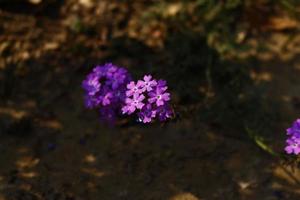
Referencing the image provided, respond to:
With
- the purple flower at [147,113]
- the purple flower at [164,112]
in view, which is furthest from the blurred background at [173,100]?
the purple flower at [147,113]

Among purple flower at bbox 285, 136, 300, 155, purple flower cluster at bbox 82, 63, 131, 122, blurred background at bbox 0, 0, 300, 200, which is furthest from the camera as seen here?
blurred background at bbox 0, 0, 300, 200

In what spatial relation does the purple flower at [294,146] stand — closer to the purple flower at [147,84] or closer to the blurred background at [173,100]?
the blurred background at [173,100]

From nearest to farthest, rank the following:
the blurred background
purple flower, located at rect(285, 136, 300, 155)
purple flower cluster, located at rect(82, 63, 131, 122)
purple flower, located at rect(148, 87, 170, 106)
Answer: purple flower, located at rect(285, 136, 300, 155)
purple flower, located at rect(148, 87, 170, 106)
purple flower cluster, located at rect(82, 63, 131, 122)
the blurred background

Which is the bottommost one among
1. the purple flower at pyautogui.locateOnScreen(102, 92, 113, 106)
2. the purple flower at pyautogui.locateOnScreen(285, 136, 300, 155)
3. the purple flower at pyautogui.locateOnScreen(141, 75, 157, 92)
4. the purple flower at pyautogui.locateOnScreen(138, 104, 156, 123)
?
the purple flower at pyautogui.locateOnScreen(285, 136, 300, 155)

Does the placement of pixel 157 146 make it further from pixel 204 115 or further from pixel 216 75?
pixel 216 75

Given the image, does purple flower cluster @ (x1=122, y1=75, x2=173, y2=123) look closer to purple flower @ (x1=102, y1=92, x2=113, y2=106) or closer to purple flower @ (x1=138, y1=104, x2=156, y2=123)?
purple flower @ (x1=138, y1=104, x2=156, y2=123)

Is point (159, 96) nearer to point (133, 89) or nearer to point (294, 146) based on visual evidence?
point (133, 89)

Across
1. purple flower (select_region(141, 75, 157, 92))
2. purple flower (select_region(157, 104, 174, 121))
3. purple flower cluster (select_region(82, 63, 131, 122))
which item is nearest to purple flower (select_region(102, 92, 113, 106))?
purple flower cluster (select_region(82, 63, 131, 122))
